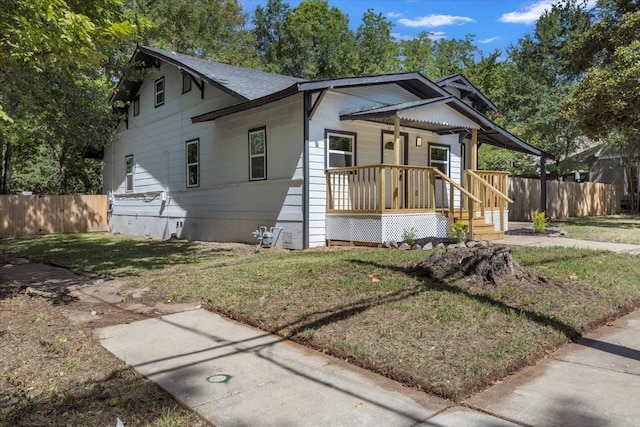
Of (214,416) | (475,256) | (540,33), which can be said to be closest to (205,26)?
(540,33)

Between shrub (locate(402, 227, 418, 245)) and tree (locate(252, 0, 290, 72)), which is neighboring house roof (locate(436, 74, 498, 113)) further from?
tree (locate(252, 0, 290, 72))

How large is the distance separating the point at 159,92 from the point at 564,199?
1821 cm

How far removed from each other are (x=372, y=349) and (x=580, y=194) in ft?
75.6

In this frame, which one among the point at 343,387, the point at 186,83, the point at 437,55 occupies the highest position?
the point at 437,55

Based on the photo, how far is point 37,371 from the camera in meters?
3.63

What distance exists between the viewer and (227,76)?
1336 cm

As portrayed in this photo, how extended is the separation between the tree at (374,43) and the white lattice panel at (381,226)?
25207 mm

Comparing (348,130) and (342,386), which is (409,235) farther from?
(342,386)

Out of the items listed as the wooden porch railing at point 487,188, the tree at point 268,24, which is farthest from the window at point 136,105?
the tree at point 268,24

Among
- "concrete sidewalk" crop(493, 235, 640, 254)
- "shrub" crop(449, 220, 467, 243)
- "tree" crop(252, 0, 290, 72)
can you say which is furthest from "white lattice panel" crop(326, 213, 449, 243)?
"tree" crop(252, 0, 290, 72)

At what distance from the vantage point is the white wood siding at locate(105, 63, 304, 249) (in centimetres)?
1103

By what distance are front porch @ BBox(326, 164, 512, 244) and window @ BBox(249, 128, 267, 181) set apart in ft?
6.33

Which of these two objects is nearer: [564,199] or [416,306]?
[416,306]

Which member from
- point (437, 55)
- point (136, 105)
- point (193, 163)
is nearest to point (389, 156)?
point (193, 163)
